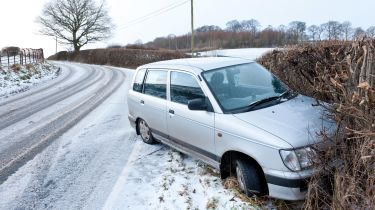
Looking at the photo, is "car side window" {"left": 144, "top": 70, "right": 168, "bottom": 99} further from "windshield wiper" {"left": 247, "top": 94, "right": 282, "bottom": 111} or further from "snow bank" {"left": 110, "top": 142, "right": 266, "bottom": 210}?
"windshield wiper" {"left": 247, "top": 94, "right": 282, "bottom": 111}

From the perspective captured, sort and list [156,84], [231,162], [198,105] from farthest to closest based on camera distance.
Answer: [156,84] → [198,105] → [231,162]

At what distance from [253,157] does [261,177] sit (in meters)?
0.35

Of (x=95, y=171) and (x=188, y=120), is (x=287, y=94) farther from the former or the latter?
(x=95, y=171)

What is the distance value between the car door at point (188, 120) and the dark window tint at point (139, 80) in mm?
1256

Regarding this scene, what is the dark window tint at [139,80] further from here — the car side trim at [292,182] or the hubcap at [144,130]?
the car side trim at [292,182]

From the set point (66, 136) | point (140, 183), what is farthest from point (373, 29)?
point (66, 136)

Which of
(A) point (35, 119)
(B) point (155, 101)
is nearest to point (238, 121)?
(B) point (155, 101)

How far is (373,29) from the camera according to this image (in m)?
4.85

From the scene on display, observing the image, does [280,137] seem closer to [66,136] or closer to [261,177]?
[261,177]

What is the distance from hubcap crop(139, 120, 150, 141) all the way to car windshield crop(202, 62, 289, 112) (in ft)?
7.13

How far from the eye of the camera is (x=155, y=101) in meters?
6.74

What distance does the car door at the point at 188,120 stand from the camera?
5301mm

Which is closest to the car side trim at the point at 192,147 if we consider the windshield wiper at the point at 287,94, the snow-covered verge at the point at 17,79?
the windshield wiper at the point at 287,94

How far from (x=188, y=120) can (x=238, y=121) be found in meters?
1.09
